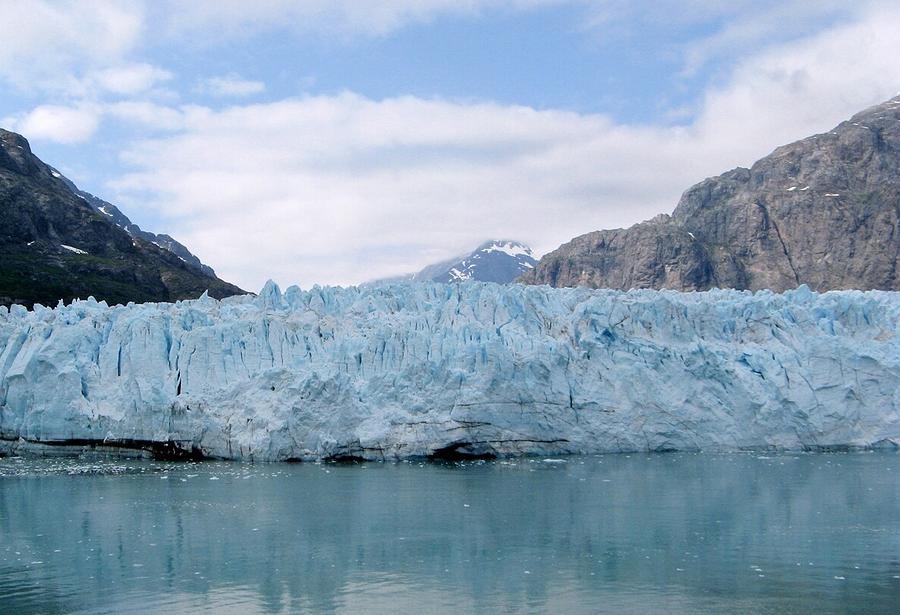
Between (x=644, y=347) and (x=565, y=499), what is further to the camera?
(x=644, y=347)

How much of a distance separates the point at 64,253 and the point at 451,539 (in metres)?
46.0

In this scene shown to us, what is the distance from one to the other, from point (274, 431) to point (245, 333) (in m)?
3.08

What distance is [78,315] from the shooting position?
23.0 m

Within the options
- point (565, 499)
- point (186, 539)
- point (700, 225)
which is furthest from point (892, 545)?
point (700, 225)

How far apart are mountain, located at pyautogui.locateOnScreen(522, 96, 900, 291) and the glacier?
39.6 metres

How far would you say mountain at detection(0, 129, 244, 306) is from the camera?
47.2m

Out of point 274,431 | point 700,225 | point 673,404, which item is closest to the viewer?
point 274,431

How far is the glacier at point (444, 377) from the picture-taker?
2022cm

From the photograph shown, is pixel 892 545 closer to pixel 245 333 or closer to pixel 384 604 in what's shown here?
pixel 384 604

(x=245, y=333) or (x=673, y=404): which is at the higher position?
(x=245, y=333)

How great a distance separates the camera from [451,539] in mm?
12203

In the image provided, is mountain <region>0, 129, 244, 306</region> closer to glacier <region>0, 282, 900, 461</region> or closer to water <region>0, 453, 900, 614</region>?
glacier <region>0, 282, 900, 461</region>

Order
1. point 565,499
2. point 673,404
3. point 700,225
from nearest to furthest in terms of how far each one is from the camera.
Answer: point 565,499 < point 673,404 < point 700,225

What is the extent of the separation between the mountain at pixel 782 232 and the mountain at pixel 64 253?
90.9 ft
